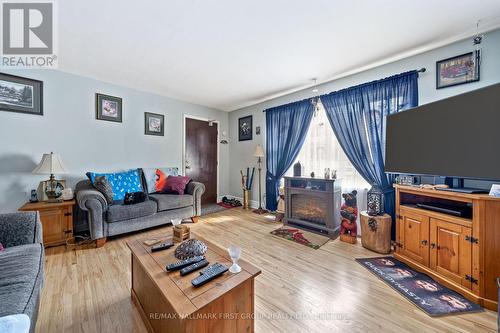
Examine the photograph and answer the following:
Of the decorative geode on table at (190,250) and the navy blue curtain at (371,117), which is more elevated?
the navy blue curtain at (371,117)

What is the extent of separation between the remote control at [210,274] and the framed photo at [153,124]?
3.26 m

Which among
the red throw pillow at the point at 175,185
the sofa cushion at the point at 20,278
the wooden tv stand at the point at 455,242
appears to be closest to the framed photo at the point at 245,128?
the red throw pillow at the point at 175,185

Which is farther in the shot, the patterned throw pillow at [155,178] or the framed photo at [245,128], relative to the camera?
the framed photo at [245,128]

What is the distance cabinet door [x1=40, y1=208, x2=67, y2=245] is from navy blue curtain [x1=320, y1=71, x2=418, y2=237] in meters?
3.88

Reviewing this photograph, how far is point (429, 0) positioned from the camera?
60.5 inches

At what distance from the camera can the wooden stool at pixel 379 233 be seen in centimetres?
228

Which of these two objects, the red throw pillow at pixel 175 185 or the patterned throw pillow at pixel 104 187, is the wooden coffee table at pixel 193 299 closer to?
the patterned throw pillow at pixel 104 187

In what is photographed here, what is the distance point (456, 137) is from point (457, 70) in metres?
1.57

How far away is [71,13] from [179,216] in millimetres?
2679

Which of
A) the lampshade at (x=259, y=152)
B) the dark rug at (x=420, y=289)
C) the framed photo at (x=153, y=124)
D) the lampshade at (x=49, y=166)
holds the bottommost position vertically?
the dark rug at (x=420, y=289)

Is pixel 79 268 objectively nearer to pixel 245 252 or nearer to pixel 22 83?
pixel 245 252

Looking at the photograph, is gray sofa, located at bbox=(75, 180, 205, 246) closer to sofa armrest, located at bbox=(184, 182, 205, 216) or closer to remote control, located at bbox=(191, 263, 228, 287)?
sofa armrest, located at bbox=(184, 182, 205, 216)

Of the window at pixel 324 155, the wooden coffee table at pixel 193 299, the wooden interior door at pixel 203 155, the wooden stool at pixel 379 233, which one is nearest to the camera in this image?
the wooden coffee table at pixel 193 299

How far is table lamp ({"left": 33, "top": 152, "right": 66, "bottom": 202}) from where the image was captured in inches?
95.1
